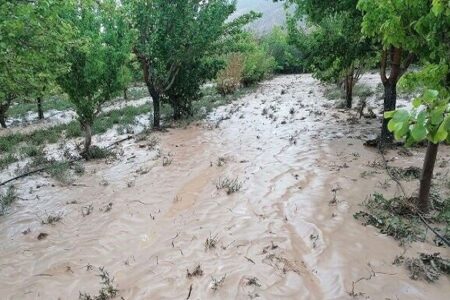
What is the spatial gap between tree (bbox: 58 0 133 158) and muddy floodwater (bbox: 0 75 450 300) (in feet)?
5.32

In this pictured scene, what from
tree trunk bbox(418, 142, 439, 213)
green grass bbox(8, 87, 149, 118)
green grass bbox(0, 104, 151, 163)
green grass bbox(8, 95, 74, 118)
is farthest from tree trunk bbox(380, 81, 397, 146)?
green grass bbox(8, 95, 74, 118)

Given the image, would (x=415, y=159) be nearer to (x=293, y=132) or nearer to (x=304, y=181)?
(x=304, y=181)

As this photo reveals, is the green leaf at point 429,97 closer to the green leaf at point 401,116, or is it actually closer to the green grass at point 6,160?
the green leaf at point 401,116

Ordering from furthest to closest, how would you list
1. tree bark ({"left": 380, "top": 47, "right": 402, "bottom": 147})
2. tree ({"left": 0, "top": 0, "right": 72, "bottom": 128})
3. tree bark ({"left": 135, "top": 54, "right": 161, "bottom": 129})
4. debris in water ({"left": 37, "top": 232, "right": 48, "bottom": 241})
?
tree bark ({"left": 135, "top": 54, "right": 161, "bottom": 129}) < tree bark ({"left": 380, "top": 47, "right": 402, "bottom": 147}) < debris in water ({"left": 37, "top": 232, "right": 48, "bottom": 241}) < tree ({"left": 0, "top": 0, "right": 72, "bottom": 128})

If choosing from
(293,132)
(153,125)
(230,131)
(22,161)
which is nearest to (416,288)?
(293,132)

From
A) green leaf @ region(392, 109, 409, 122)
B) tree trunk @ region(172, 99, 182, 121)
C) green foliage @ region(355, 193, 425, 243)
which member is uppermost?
green leaf @ region(392, 109, 409, 122)

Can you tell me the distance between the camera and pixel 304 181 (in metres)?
7.00

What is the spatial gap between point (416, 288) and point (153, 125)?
34.7 feet

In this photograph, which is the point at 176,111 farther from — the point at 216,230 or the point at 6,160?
the point at 216,230

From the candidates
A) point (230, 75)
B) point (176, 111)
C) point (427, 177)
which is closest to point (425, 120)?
point (427, 177)

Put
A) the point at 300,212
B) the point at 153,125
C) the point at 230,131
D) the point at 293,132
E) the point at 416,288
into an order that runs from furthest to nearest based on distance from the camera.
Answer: the point at 153,125, the point at 230,131, the point at 293,132, the point at 300,212, the point at 416,288

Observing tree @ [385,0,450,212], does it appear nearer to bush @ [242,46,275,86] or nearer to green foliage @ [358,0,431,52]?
green foliage @ [358,0,431,52]

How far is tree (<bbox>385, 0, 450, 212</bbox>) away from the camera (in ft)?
5.07

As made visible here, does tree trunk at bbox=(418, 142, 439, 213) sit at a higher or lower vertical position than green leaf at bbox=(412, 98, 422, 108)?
lower
